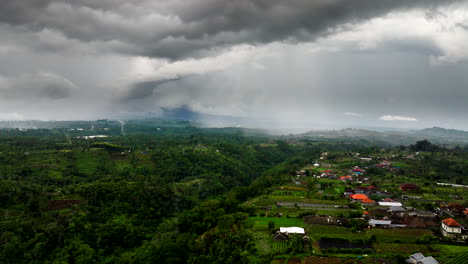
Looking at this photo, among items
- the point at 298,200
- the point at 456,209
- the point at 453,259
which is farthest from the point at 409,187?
the point at 453,259

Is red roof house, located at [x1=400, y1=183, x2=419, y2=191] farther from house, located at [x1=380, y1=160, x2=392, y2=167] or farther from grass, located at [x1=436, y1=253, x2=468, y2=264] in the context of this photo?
grass, located at [x1=436, y1=253, x2=468, y2=264]

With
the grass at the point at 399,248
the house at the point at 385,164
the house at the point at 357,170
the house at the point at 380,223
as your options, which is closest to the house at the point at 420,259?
the grass at the point at 399,248

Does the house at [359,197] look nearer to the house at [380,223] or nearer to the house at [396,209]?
the house at [396,209]

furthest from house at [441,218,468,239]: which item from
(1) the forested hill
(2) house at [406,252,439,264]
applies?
(1) the forested hill

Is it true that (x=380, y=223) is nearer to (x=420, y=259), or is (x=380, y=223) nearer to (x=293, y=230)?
(x=420, y=259)

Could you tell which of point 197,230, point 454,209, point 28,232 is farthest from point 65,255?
point 454,209
